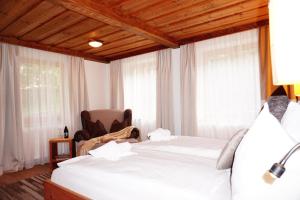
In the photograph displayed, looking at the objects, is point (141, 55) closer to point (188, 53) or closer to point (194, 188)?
point (188, 53)

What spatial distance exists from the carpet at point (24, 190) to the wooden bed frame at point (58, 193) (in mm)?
909

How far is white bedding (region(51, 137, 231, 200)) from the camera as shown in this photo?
4.30 ft

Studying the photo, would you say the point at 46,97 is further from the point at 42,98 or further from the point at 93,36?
the point at 93,36

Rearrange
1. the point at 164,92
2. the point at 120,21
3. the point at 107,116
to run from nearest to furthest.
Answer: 1. the point at 120,21
2. the point at 164,92
3. the point at 107,116

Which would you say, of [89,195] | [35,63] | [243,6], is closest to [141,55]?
[35,63]

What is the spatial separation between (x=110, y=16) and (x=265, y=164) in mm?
2665

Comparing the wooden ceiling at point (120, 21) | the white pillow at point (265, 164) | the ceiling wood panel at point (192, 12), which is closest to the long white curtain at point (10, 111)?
the wooden ceiling at point (120, 21)

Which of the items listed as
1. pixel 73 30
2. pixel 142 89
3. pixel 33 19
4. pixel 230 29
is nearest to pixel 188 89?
pixel 142 89

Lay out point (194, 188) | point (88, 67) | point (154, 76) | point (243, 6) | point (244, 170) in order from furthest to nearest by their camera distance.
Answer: point (88, 67) < point (154, 76) < point (243, 6) < point (194, 188) < point (244, 170)

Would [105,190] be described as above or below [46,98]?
below

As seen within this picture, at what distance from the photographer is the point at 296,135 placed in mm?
1160

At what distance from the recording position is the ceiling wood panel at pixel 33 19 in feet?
9.48

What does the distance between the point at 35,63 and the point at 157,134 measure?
3.11 meters

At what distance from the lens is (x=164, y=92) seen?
4.80 meters
